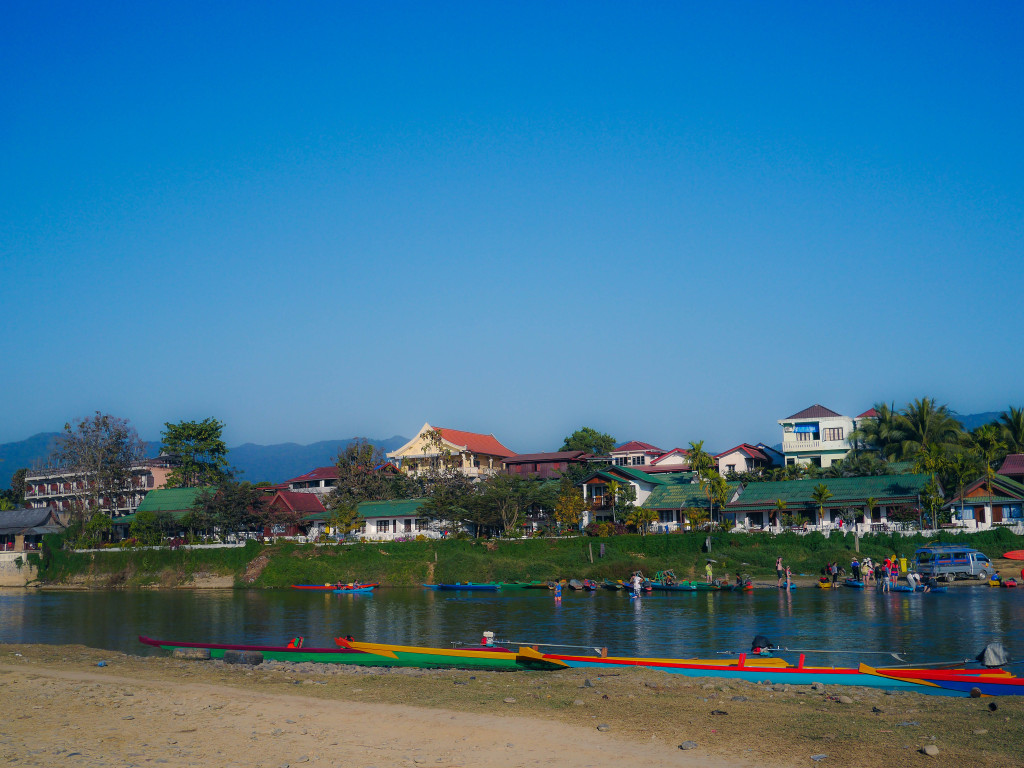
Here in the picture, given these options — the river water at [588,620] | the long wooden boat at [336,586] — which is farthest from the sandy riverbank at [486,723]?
the long wooden boat at [336,586]

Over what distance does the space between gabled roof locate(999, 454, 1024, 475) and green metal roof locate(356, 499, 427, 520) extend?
44850mm

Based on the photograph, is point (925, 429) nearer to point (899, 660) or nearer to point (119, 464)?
point (899, 660)

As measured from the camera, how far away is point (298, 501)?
8250 centimetres

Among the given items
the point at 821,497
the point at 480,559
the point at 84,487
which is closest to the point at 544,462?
the point at 480,559

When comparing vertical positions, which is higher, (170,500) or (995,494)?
(170,500)

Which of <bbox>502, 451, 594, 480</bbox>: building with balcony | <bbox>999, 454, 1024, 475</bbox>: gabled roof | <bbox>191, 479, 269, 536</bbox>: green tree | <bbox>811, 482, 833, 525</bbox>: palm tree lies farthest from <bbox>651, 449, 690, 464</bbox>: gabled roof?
<bbox>191, 479, 269, 536</bbox>: green tree

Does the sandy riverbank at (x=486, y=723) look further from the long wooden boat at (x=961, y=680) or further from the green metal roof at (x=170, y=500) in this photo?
the green metal roof at (x=170, y=500)

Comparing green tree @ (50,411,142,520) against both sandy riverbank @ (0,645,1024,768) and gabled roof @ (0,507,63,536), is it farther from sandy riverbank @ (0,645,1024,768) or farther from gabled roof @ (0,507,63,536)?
sandy riverbank @ (0,645,1024,768)

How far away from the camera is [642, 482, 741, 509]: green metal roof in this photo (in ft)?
215

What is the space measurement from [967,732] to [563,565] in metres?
44.8

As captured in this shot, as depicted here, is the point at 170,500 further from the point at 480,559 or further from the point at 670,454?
the point at 670,454

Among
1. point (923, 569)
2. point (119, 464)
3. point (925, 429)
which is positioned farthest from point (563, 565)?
point (119, 464)

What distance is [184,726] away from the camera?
15.8m

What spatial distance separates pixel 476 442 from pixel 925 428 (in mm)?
50294
